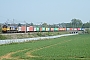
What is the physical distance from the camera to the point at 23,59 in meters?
20.2

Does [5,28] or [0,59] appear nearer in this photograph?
[0,59]

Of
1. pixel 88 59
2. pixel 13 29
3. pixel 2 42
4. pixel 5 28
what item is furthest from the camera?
pixel 13 29

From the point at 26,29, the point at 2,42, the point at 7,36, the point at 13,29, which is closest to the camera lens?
the point at 2,42

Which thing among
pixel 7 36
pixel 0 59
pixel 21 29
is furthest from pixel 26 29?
pixel 0 59

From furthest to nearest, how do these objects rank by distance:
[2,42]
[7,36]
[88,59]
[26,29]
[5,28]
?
[26,29] < [5,28] < [7,36] < [2,42] < [88,59]

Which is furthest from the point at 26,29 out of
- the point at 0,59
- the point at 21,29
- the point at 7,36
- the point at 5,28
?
the point at 0,59

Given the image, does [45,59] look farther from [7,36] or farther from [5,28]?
[5,28]

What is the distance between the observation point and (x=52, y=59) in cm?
1967

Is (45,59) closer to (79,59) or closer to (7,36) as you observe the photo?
(79,59)

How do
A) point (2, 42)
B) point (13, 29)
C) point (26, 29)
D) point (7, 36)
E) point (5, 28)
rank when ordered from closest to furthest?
point (2, 42), point (7, 36), point (5, 28), point (13, 29), point (26, 29)

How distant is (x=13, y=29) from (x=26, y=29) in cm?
991

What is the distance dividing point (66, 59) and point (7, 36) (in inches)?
2089

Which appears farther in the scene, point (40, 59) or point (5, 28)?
point (5, 28)

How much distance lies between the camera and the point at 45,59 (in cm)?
1980
